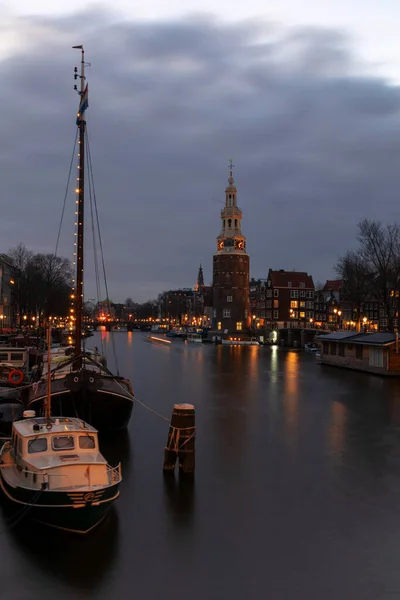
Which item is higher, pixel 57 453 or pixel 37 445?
pixel 37 445

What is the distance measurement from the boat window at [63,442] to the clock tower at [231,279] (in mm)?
121464

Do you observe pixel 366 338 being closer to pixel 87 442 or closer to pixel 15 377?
pixel 15 377

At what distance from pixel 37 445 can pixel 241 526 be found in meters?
6.64

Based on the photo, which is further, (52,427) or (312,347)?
(312,347)

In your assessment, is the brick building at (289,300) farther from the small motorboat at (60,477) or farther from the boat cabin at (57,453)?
the small motorboat at (60,477)

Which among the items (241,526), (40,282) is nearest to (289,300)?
(40,282)

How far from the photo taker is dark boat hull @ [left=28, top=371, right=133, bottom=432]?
25.0m

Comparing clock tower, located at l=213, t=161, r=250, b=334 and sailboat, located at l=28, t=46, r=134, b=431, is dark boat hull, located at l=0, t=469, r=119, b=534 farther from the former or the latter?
clock tower, located at l=213, t=161, r=250, b=334

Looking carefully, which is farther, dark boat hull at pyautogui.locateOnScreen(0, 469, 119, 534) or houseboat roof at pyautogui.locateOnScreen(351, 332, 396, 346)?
houseboat roof at pyautogui.locateOnScreen(351, 332, 396, 346)

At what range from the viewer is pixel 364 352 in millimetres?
62094

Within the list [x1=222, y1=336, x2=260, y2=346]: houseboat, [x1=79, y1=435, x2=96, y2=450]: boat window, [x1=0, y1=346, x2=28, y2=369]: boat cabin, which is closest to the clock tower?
[x1=222, y1=336, x2=260, y2=346]: houseboat

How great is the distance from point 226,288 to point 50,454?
123 m

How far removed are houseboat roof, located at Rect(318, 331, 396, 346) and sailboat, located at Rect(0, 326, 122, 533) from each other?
43.6 metres

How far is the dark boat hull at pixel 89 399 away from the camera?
25.0 m
